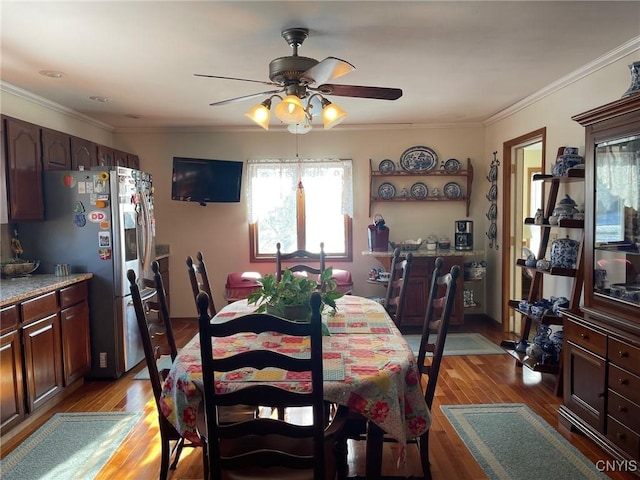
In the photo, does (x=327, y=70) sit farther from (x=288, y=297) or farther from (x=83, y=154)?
(x=83, y=154)

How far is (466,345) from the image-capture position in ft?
14.5

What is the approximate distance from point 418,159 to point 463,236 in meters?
1.08

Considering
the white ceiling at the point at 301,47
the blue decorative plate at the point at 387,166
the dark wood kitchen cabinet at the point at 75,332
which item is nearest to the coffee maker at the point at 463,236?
the blue decorative plate at the point at 387,166

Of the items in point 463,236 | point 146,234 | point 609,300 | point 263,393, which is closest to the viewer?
point 263,393

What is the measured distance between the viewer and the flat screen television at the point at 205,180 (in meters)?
4.98

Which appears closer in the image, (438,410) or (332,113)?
(332,113)

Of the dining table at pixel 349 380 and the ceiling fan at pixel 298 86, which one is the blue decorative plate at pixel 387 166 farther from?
the dining table at pixel 349 380

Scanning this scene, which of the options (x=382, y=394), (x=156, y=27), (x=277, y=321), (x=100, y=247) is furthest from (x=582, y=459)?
(x=100, y=247)

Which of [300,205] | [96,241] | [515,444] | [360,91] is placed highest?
[360,91]

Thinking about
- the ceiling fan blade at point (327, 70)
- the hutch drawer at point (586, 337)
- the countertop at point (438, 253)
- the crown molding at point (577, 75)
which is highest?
the crown molding at point (577, 75)

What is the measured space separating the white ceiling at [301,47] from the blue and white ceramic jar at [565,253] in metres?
1.30

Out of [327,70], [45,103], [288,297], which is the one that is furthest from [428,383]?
[45,103]

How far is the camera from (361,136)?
5.36 m

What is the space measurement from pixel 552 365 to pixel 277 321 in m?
2.77
